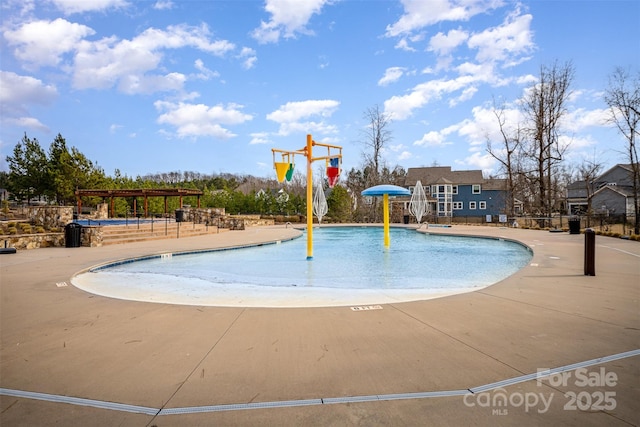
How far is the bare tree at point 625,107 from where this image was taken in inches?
724

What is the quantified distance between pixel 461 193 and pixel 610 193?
1642cm

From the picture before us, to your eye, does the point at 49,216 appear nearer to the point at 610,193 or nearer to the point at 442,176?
the point at 442,176

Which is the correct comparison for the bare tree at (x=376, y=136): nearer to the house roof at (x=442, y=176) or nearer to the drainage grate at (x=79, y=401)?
the house roof at (x=442, y=176)

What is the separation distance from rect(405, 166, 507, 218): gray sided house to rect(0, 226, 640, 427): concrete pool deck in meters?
45.0

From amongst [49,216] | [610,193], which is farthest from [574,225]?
[49,216]

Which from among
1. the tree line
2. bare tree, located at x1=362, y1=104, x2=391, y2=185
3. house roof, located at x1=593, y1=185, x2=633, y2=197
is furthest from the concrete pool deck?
house roof, located at x1=593, y1=185, x2=633, y2=197

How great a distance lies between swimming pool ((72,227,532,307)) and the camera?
229 inches

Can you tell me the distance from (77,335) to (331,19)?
1607 centimetres

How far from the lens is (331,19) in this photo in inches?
614

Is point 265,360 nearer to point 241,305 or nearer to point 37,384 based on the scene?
point 37,384

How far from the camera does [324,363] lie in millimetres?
2857

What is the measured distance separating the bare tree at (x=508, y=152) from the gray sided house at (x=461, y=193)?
16781 mm

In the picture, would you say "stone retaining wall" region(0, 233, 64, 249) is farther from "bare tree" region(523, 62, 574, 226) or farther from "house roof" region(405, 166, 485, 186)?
"house roof" region(405, 166, 485, 186)

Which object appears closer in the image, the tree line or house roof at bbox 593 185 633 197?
the tree line
